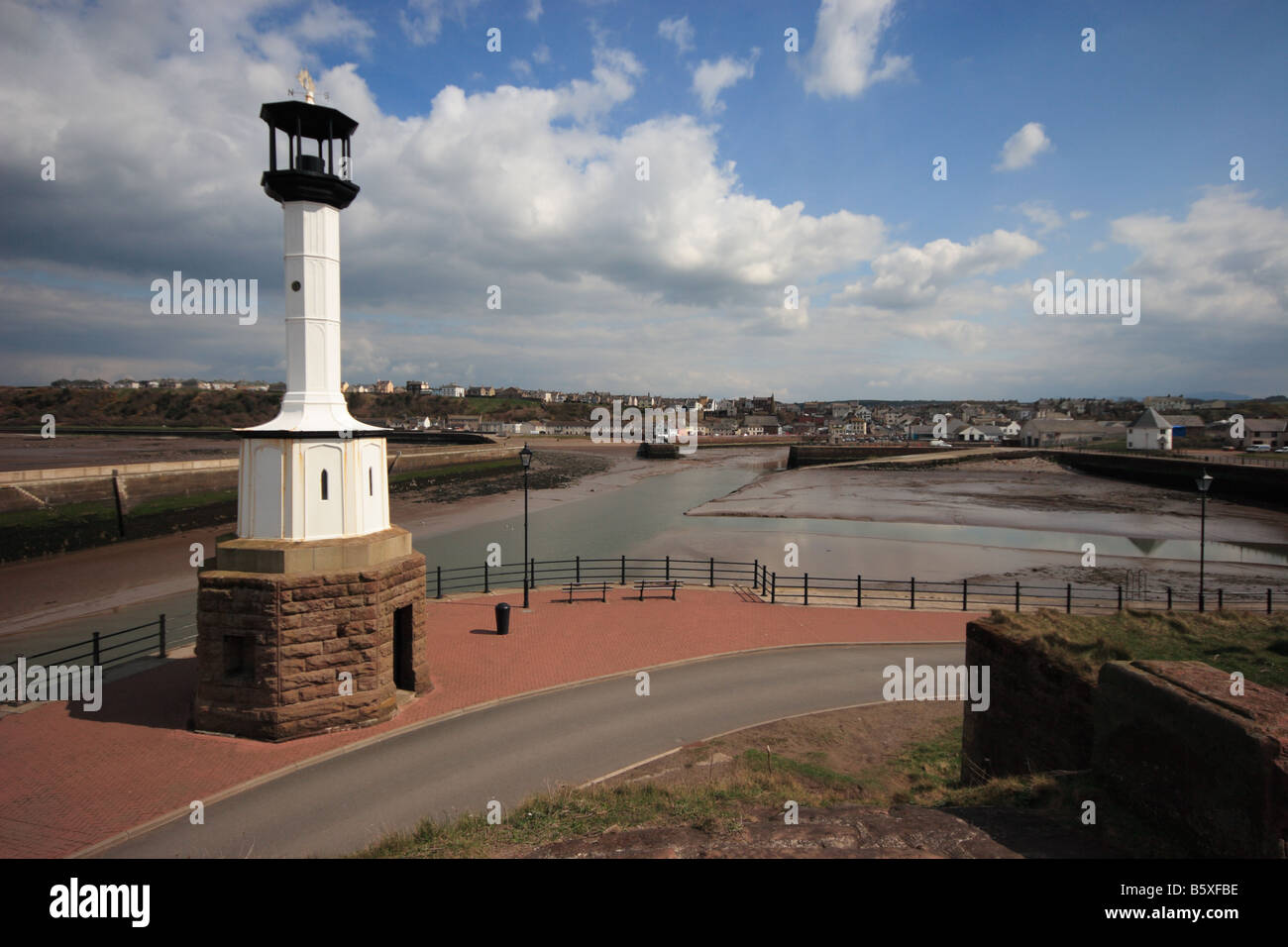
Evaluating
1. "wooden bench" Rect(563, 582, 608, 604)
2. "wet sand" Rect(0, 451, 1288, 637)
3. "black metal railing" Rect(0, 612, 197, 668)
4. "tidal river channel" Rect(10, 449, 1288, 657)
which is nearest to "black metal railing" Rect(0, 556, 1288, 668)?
"black metal railing" Rect(0, 612, 197, 668)

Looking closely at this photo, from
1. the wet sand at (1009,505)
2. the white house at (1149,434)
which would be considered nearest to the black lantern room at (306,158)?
the wet sand at (1009,505)

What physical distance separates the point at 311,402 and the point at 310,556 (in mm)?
2506

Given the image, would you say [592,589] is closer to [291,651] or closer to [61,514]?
[291,651]

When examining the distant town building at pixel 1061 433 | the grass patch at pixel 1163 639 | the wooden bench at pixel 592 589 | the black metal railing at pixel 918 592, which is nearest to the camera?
the grass patch at pixel 1163 639

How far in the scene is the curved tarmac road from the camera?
22.5 ft

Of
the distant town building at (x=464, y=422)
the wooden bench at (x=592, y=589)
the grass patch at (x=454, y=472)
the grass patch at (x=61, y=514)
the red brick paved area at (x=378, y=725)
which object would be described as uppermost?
the distant town building at (x=464, y=422)

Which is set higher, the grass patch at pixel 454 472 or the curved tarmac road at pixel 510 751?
the grass patch at pixel 454 472

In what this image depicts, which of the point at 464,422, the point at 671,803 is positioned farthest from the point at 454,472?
the point at 464,422

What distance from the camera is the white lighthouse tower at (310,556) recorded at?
28.6 feet

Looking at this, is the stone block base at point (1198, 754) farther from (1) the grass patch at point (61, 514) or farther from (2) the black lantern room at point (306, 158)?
(1) the grass patch at point (61, 514)

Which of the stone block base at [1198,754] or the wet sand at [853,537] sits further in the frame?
the wet sand at [853,537]

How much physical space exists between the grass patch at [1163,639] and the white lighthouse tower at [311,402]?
9.57m

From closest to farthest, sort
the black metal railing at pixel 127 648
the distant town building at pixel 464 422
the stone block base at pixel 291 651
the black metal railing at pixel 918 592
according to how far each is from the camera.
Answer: the stone block base at pixel 291 651 < the black metal railing at pixel 127 648 < the black metal railing at pixel 918 592 < the distant town building at pixel 464 422
